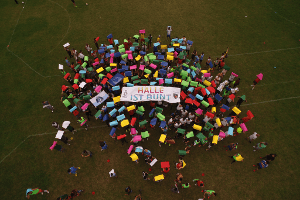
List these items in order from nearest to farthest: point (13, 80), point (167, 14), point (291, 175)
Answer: point (291, 175) → point (13, 80) → point (167, 14)

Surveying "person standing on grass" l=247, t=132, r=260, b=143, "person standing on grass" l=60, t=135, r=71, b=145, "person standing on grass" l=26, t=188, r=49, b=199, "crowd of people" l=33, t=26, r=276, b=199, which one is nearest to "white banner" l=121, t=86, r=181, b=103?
"crowd of people" l=33, t=26, r=276, b=199

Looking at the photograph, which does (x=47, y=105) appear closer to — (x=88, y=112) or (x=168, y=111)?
(x=88, y=112)

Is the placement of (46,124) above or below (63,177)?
above

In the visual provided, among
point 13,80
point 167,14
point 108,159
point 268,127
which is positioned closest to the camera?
point 108,159

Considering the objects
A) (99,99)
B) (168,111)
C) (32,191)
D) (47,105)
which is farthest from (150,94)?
(32,191)

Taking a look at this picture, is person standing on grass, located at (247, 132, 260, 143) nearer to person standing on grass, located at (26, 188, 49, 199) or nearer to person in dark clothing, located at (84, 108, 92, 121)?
person in dark clothing, located at (84, 108, 92, 121)

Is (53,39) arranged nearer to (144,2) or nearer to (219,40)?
(144,2)

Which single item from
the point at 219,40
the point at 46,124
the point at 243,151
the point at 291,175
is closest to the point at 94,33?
the point at 46,124
